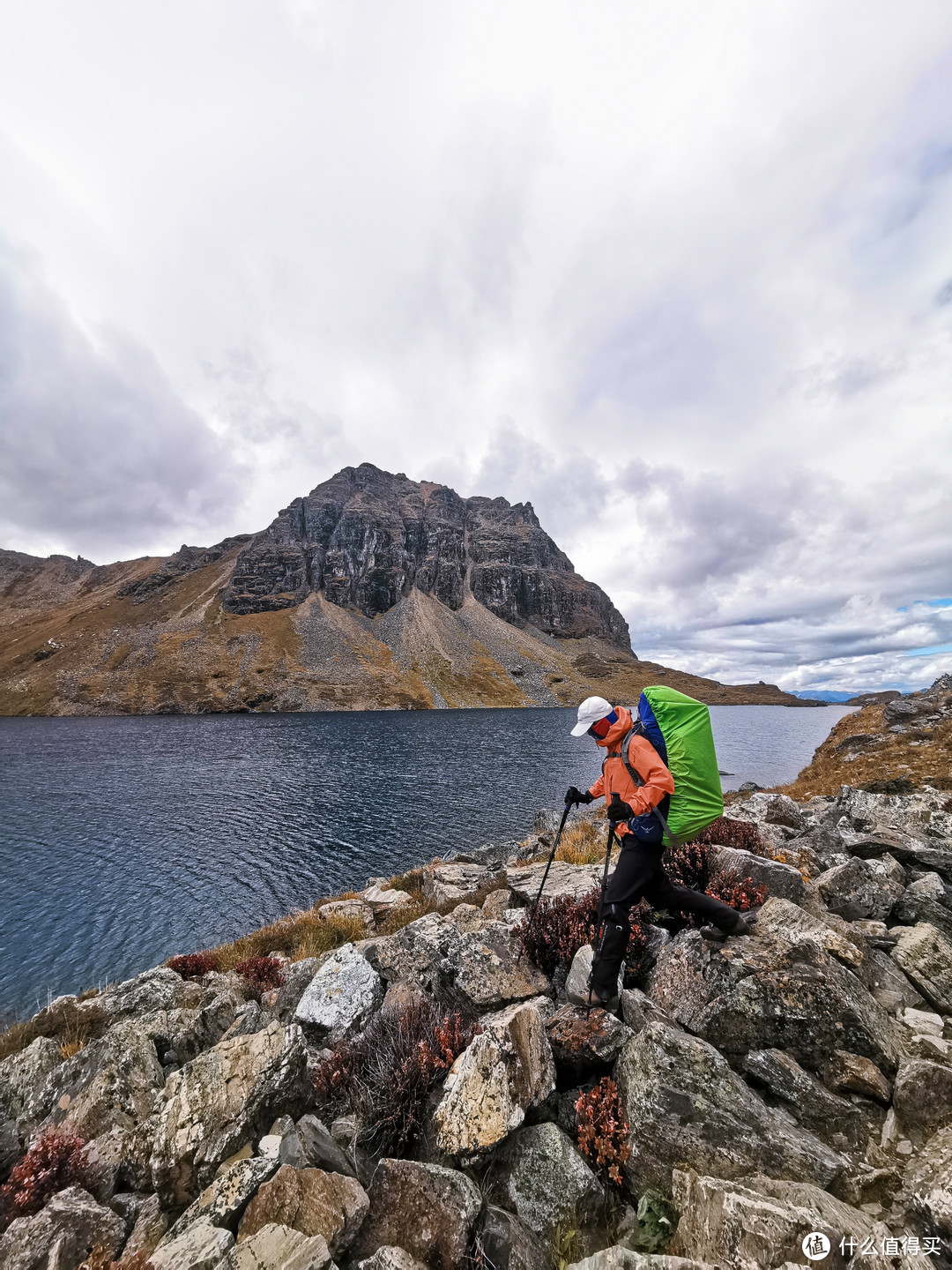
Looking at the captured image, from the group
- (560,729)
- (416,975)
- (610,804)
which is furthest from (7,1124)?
(560,729)

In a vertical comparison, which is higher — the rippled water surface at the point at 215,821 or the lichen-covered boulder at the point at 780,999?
the lichen-covered boulder at the point at 780,999

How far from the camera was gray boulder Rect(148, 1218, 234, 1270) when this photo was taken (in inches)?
140

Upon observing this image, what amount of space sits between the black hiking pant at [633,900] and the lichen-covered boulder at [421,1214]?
2594 mm

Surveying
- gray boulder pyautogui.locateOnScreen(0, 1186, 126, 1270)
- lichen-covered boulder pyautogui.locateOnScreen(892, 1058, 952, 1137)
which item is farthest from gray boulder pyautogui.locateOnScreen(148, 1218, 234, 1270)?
lichen-covered boulder pyautogui.locateOnScreen(892, 1058, 952, 1137)

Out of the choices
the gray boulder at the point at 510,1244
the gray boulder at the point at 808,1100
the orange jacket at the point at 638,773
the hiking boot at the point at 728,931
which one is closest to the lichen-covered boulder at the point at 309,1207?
the gray boulder at the point at 510,1244

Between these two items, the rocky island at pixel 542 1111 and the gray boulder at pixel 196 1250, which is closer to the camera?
the gray boulder at pixel 196 1250

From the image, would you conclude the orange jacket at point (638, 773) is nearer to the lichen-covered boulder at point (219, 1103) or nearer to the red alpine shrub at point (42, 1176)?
the lichen-covered boulder at point (219, 1103)

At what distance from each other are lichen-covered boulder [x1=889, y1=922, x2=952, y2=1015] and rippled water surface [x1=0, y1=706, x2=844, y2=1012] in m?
21.2

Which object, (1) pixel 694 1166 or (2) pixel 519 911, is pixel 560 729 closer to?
(2) pixel 519 911

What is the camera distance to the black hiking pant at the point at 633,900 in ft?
19.7

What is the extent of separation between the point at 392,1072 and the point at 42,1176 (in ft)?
11.3

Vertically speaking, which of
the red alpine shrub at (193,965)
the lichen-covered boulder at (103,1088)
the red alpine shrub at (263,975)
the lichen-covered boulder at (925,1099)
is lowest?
the red alpine shrub at (193,965)

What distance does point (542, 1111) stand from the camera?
4.74 metres

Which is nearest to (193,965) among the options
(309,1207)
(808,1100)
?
(309,1207)
